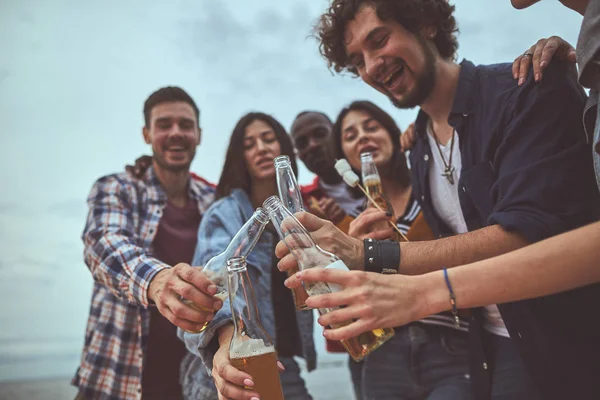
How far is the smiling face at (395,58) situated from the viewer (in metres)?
2.24

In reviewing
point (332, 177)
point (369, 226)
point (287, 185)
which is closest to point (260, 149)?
point (332, 177)

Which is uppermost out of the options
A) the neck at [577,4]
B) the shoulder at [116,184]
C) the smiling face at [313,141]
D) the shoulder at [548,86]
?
the smiling face at [313,141]

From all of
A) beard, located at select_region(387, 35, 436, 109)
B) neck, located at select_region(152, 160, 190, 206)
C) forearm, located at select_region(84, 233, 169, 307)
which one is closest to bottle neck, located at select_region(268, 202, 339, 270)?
forearm, located at select_region(84, 233, 169, 307)

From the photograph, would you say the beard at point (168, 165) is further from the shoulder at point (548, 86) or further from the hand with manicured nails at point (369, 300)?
the hand with manicured nails at point (369, 300)

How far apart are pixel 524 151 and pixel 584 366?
2.38 ft

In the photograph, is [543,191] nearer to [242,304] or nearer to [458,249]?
[458,249]

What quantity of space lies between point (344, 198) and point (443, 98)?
108 cm

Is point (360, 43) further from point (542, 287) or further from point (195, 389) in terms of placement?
point (195, 389)

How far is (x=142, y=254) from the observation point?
223cm

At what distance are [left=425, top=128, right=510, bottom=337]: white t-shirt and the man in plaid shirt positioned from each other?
1.27 meters

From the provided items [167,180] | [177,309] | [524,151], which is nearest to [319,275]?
[177,309]

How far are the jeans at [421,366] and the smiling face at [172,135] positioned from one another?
1719 mm

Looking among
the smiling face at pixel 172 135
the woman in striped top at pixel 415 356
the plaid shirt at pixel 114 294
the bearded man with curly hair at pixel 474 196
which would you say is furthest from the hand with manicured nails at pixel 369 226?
the smiling face at pixel 172 135

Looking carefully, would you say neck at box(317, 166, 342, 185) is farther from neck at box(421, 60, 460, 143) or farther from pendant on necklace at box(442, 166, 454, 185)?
pendant on necklace at box(442, 166, 454, 185)
